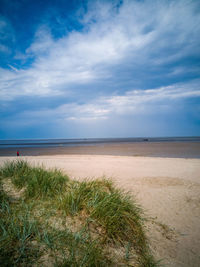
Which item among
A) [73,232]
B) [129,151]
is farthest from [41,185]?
[129,151]

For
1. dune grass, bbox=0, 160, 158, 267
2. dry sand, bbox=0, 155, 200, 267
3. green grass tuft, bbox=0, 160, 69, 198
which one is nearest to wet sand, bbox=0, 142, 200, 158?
dry sand, bbox=0, 155, 200, 267

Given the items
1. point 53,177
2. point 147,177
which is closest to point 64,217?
point 53,177

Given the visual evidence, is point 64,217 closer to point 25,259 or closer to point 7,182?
point 25,259

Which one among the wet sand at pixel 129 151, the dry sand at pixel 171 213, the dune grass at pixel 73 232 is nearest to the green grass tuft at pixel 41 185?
the dune grass at pixel 73 232

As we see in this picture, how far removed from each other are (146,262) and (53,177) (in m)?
3.01

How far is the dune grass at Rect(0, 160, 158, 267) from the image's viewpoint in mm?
2010

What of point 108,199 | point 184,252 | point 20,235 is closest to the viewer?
point 20,235

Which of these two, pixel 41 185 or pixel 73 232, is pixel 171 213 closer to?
pixel 73 232

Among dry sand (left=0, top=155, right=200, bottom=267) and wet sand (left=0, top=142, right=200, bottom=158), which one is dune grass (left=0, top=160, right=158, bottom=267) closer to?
dry sand (left=0, top=155, right=200, bottom=267)

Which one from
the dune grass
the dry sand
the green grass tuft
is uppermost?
the green grass tuft

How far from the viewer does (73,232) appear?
8.30 feet

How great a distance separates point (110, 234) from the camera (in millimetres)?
2635

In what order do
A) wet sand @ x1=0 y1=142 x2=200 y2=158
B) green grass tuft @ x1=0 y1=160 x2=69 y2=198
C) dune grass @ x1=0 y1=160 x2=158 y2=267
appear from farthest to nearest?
1. wet sand @ x1=0 y1=142 x2=200 y2=158
2. green grass tuft @ x1=0 y1=160 x2=69 y2=198
3. dune grass @ x1=0 y1=160 x2=158 y2=267

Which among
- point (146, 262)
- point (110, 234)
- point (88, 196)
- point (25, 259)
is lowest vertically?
point (146, 262)
